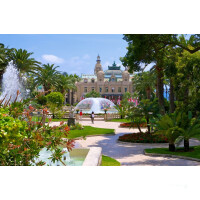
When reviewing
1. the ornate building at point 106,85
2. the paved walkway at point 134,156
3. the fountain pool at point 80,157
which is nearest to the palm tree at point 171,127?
the paved walkway at point 134,156

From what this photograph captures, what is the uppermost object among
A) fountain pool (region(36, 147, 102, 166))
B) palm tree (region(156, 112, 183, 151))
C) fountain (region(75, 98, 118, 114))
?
fountain (region(75, 98, 118, 114))

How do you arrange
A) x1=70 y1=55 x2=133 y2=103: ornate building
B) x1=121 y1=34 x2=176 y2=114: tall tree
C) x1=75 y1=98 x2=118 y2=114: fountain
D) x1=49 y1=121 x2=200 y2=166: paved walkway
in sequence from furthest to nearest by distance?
x1=70 y1=55 x2=133 y2=103: ornate building
x1=75 y1=98 x2=118 y2=114: fountain
x1=121 y1=34 x2=176 y2=114: tall tree
x1=49 y1=121 x2=200 y2=166: paved walkway

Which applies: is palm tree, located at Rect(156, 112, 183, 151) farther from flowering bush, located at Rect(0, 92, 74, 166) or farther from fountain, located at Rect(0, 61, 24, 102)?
fountain, located at Rect(0, 61, 24, 102)

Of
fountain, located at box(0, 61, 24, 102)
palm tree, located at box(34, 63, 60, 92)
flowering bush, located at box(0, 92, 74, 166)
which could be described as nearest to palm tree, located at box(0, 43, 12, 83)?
fountain, located at box(0, 61, 24, 102)

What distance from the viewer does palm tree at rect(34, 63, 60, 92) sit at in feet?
133

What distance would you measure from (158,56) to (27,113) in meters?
10.0

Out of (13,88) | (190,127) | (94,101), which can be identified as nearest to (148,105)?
(190,127)

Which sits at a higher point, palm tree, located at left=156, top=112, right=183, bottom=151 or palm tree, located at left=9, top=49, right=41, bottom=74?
palm tree, located at left=9, top=49, right=41, bottom=74

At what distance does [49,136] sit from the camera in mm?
4645

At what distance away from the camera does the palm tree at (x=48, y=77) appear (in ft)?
133

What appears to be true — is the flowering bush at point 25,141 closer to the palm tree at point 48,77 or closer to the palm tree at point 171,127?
the palm tree at point 171,127

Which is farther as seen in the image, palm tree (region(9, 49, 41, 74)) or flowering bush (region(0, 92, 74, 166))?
palm tree (region(9, 49, 41, 74))
